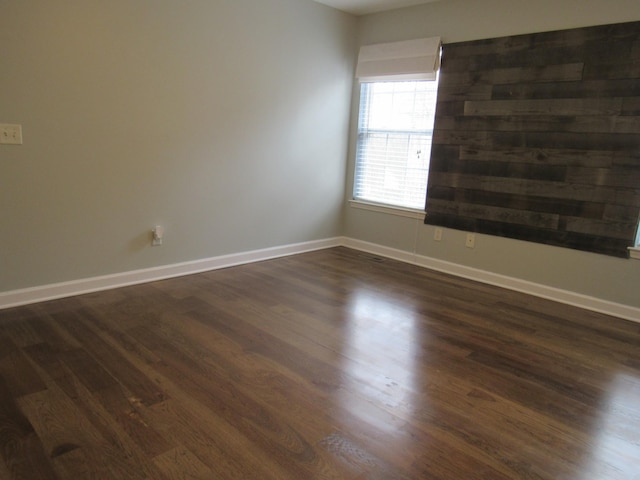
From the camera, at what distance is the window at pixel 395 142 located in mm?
4234

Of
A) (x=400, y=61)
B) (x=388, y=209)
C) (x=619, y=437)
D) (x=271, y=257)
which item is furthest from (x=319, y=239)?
(x=619, y=437)

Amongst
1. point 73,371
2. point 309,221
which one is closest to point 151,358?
point 73,371

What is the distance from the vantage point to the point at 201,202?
12.0 ft

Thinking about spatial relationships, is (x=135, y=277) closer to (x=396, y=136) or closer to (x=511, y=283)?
(x=396, y=136)

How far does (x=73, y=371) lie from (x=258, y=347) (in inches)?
37.0

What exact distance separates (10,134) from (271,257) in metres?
2.36

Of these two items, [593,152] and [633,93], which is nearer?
[633,93]

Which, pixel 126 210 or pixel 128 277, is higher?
pixel 126 210

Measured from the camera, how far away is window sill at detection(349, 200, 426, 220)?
4.37 metres

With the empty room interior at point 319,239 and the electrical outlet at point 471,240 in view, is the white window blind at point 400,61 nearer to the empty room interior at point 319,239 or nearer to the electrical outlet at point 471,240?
the empty room interior at point 319,239

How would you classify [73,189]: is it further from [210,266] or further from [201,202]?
[210,266]

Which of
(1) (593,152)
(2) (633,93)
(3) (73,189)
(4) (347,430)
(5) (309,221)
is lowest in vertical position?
(4) (347,430)

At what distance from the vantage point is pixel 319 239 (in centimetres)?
484

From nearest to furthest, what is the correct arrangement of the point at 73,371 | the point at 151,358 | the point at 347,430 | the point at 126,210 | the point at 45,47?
the point at 347,430
the point at 73,371
the point at 151,358
the point at 45,47
the point at 126,210
